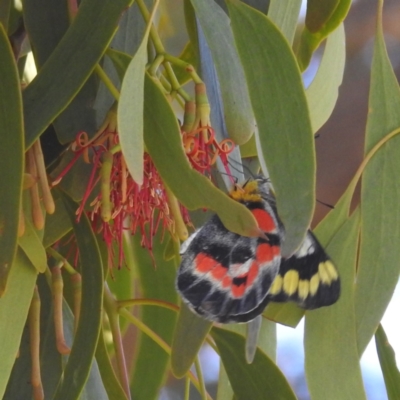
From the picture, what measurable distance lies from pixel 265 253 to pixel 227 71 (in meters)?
0.12

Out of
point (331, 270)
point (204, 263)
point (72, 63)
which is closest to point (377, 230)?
point (331, 270)

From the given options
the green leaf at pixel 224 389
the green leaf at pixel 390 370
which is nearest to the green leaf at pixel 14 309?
the green leaf at pixel 224 389

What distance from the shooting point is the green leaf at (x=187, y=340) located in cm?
39

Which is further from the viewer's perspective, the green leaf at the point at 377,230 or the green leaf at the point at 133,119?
the green leaf at the point at 377,230

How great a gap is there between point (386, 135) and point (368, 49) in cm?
81

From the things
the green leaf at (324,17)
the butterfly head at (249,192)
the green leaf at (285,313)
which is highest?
the green leaf at (324,17)

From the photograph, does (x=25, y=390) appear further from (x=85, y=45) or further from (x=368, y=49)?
(x=368, y=49)

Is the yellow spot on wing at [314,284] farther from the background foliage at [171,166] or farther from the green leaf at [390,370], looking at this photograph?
the green leaf at [390,370]

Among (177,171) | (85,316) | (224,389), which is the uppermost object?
(177,171)

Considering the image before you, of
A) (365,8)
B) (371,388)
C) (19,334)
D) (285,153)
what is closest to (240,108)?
(285,153)

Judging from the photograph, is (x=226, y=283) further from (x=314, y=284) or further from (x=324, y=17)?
(x=324, y=17)

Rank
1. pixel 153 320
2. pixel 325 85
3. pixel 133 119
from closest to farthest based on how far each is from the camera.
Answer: pixel 133 119
pixel 325 85
pixel 153 320

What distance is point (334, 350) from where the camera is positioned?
441 millimetres

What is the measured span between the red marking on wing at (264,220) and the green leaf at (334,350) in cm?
8
